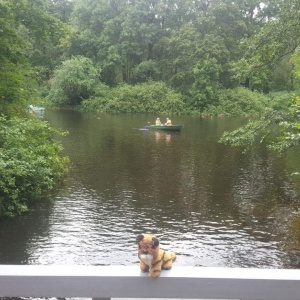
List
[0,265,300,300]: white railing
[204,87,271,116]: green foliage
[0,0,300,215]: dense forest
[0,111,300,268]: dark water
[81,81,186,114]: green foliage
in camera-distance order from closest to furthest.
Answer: [0,265,300,300]: white railing < [0,111,300,268]: dark water < [204,87,271,116]: green foliage < [0,0,300,215]: dense forest < [81,81,186,114]: green foliage

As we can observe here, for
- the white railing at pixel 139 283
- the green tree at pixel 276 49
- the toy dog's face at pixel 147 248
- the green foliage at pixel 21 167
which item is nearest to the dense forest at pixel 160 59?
the green tree at pixel 276 49

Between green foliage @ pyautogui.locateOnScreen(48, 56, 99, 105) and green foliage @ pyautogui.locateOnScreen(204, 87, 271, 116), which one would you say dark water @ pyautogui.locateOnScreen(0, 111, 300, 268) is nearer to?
green foliage @ pyautogui.locateOnScreen(204, 87, 271, 116)

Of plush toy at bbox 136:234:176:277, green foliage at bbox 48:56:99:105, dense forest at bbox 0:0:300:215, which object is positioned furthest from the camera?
dense forest at bbox 0:0:300:215

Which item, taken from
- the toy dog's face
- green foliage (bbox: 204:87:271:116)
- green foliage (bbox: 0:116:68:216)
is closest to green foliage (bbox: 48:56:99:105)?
green foliage (bbox: 204:87:271:116)

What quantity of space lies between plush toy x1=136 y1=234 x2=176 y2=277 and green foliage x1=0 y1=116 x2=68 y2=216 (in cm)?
750

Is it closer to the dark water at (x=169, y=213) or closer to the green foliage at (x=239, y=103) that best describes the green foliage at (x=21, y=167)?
the dark water at (x=169, y=213)

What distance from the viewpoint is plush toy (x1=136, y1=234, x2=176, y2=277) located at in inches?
64.1

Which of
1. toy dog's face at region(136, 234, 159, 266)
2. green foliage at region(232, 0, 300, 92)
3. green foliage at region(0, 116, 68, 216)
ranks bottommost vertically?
green foliage at region(0, 116, 68, 216)

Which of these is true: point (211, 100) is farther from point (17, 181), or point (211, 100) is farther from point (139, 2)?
point (17, 181)

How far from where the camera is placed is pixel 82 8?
5559 centimetres

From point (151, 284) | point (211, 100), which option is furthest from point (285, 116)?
point (211, 100)

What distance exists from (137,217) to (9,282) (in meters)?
9.15

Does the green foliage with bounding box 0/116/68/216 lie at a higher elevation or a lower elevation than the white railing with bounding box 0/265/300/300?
lower

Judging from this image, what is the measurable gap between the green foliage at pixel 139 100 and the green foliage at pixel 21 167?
122 feet
